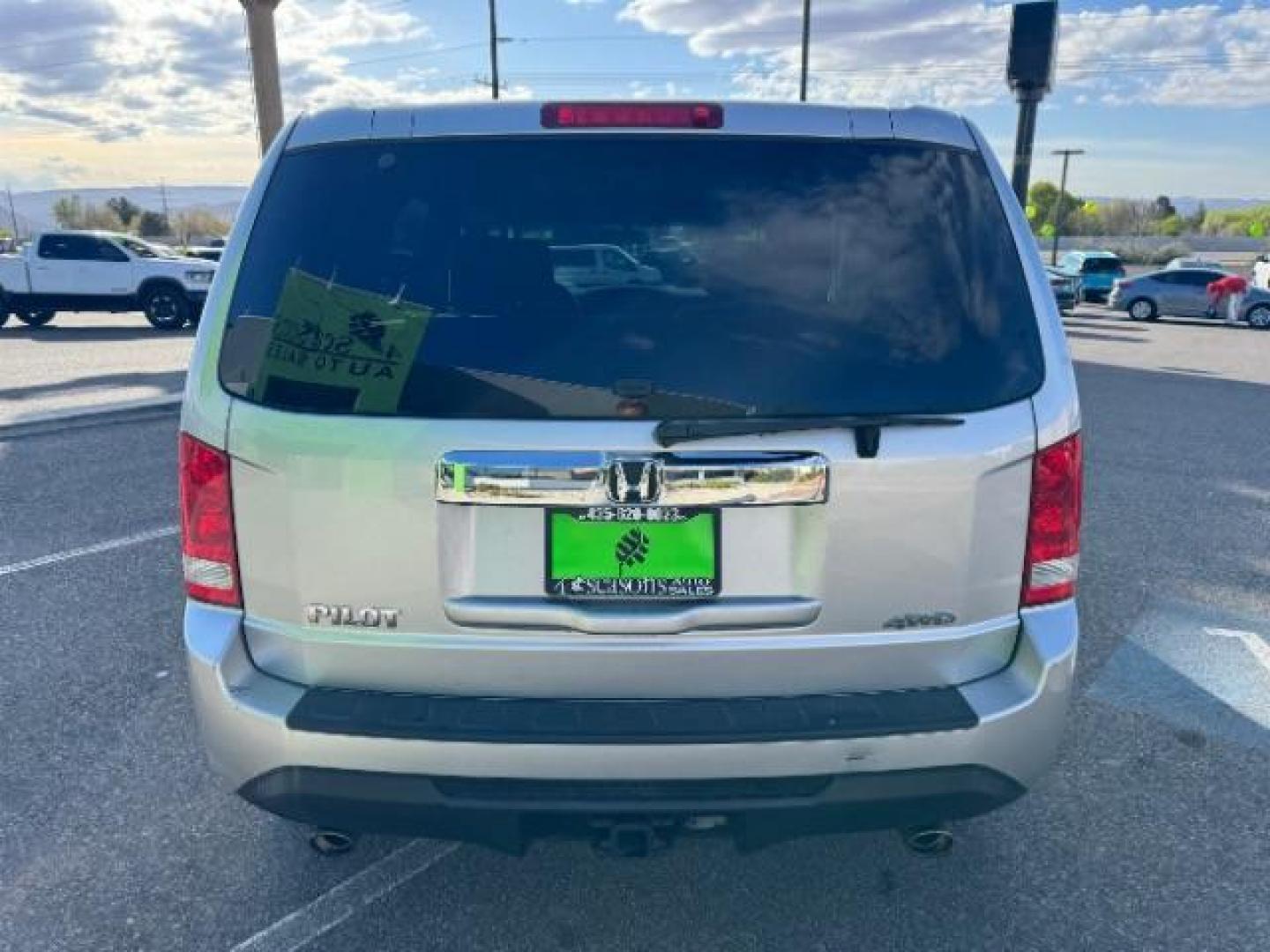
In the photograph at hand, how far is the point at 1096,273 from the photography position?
A: 3203 centimetres

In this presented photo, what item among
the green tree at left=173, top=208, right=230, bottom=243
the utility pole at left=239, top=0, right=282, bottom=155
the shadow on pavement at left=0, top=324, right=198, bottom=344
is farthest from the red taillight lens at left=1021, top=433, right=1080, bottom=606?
the green tree at left=173, top=208, right=230, bottom=243

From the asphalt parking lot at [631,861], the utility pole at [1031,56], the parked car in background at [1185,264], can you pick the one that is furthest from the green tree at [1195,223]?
the asphalt parking lot at [631,861]

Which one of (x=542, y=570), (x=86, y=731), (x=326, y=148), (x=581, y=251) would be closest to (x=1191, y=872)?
(x=542, y=570)

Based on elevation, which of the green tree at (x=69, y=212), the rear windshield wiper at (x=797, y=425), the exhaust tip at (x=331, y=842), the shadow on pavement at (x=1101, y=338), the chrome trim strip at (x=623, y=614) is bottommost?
the shadow on pavement at (x=1101, y=338)

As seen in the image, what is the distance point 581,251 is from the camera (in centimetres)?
222

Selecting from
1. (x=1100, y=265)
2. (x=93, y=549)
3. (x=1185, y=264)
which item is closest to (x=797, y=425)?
(x=93, y=549)

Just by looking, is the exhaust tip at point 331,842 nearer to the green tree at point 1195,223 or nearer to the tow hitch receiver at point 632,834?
the tow hitch receiver at point 632,834

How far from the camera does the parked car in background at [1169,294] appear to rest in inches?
1026

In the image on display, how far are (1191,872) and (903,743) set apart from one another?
1.35 metres

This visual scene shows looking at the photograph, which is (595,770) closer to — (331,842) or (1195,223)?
(331,842)

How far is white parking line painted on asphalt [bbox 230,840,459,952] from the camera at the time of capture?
91.4 inches

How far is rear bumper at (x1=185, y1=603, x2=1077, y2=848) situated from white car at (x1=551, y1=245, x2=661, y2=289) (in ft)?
3.39

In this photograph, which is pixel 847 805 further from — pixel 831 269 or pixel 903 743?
pixel 831 269

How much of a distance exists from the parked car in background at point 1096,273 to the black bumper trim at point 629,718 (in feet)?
110
